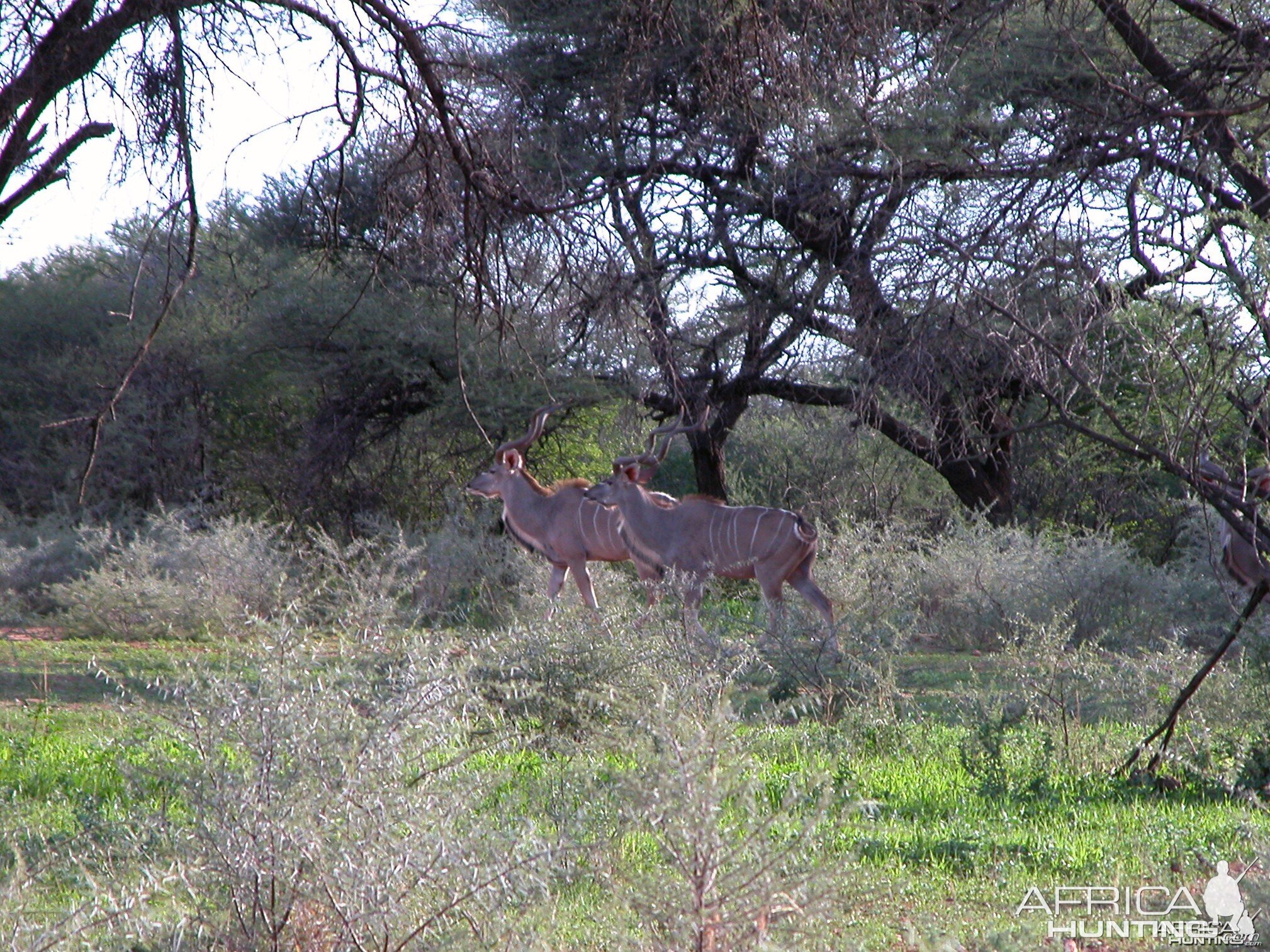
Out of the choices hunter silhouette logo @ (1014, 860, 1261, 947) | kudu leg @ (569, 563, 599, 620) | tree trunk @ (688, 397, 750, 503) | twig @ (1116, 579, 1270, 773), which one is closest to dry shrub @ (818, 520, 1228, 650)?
kudu leg @ (569, 563, 599, 620)

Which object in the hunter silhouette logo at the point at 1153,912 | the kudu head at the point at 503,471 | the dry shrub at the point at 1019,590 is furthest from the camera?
the kudu head at the point at 503,471

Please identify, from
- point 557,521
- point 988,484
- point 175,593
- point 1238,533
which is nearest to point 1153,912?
point 1238,533

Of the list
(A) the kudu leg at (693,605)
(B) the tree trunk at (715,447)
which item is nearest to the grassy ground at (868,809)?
(A) the kudu leg at (693,605)

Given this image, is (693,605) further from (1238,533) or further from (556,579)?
(1238,533)

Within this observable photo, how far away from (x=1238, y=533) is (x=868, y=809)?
162 centimetres

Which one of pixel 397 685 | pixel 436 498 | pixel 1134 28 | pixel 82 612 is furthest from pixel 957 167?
pixel 436 498

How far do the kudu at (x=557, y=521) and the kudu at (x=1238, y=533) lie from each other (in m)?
4.28

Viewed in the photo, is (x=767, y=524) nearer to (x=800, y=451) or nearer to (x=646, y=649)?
(x=646, y=649)

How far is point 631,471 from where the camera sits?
11383 millimetres

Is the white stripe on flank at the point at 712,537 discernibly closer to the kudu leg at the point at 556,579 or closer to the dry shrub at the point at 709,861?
the kudu leg at the point at 556,579

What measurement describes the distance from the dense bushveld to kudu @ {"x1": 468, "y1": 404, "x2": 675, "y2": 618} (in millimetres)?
2076

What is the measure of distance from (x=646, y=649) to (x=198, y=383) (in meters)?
12.2

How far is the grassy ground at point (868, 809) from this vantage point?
299cm

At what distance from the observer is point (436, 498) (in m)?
16.2
